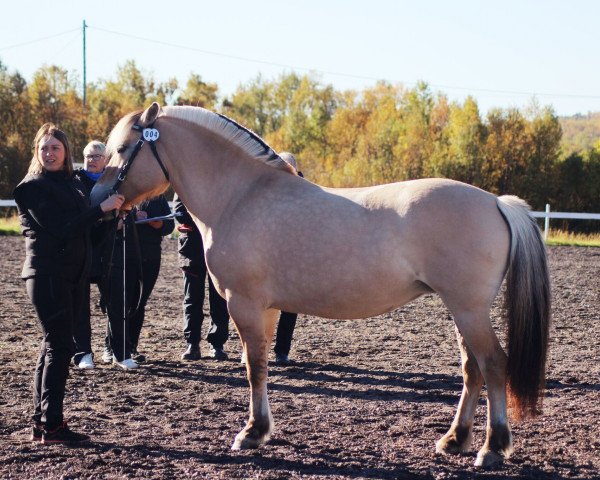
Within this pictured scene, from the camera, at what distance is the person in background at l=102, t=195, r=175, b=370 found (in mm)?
7060

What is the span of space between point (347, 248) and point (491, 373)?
1.10 metres

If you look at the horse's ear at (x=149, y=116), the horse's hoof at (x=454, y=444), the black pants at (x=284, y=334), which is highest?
the horse's ear at (x=149, y=116)

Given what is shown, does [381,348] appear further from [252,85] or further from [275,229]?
[252,85]

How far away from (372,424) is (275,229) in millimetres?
1603

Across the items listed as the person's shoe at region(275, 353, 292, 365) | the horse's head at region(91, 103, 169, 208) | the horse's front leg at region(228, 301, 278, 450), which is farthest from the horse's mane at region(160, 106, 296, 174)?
the person's shoe at region(275, 353, 292, 365)

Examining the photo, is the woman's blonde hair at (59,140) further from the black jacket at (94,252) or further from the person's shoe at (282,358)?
the person's shoe at (282,358)

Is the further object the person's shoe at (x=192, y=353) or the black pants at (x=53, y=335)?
the person's shoe at (x=192, y=353)

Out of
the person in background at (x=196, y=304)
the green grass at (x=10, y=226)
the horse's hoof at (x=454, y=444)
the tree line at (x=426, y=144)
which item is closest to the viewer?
the horse's hoof at (x=454, y=444)

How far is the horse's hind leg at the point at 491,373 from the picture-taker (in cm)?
436

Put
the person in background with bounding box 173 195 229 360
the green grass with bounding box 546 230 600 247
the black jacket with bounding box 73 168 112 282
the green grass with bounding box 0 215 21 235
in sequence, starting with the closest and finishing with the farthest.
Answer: the black jacket with bounding box 73 168 112 282 < the person in background with bounding box 173 195 229 360 < the green grass with bounding box 0 215 21 235 < the green grass with bounding box 546 230 600 247

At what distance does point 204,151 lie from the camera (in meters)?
5.06

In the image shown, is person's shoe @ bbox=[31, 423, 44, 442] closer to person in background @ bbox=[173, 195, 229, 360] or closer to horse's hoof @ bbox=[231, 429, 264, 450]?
horse's hoof @ bbox=[231, 429, 264, 450]

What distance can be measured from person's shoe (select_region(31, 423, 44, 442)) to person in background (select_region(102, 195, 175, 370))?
2091mm

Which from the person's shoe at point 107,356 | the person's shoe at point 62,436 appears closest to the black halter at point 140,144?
the person's shoe at point 62,436
